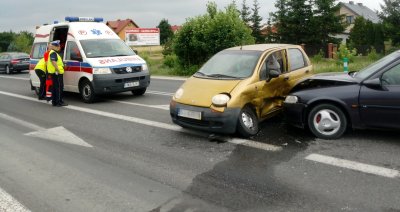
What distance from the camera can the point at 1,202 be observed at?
4430 mm

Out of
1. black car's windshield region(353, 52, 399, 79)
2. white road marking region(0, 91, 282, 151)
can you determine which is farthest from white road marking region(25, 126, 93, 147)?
black car's windshield region(353, 52, 399, 79)

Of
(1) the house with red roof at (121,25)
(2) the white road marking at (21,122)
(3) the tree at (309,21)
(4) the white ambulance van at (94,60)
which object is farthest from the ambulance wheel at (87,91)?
(1) the house with red roof at (121,25)

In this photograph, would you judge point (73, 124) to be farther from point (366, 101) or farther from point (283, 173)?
point (366, 101)

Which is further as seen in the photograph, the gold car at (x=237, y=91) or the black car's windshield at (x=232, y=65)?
the black car's windshield at (x=232, y=65)

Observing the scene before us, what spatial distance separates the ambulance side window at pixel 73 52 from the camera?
1143cm

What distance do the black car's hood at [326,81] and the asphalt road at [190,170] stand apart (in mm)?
822

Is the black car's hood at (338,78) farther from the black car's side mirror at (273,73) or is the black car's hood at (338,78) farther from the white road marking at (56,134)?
the white road marking at (56,134)

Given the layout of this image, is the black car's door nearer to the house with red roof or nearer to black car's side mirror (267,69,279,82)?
black car's side mirror (267,69,279,82)

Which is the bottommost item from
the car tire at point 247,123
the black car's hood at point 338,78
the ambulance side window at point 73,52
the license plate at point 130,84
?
the car tire at point 247,123

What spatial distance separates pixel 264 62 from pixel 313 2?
47.3 meters

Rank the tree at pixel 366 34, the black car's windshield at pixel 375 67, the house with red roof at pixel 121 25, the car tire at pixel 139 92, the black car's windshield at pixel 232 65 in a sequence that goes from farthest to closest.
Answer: the house with red roof at pixel 121 25, the tree at pixel 366 34, the car tire at pixel 139 92, the black car's windshield at pixel 232 65, the black car's windshield at pixel 375 67

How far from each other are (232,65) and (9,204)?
14.5 feet

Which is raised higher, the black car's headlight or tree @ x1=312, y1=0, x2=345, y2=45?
tree @ x1=312, y1=0, x2=345, y2=45

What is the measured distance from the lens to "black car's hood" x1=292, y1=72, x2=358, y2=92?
20.8ft
